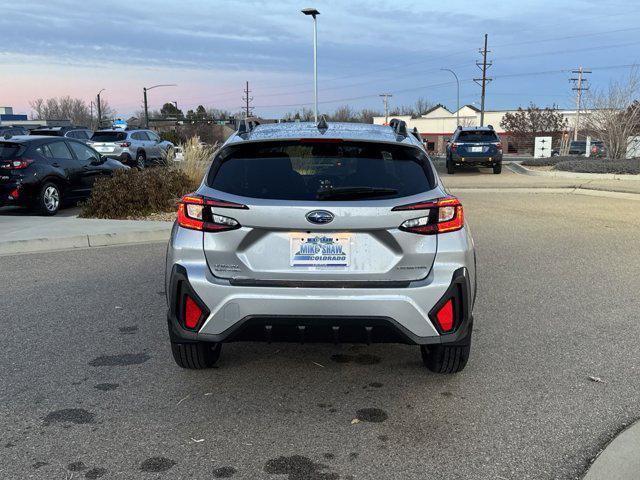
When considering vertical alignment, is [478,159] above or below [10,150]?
below

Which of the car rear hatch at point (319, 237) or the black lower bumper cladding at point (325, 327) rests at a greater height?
the car rear hatch at point (319, 237)

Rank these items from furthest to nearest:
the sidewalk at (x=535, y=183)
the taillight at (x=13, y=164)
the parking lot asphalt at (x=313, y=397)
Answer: the sidewalk at (x=535, y=183), the taillight at (x=13, y=164), the parking lot asphalt at (x=313, y=397)

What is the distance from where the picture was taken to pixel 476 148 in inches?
846

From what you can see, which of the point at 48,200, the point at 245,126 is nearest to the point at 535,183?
the point at 48,200

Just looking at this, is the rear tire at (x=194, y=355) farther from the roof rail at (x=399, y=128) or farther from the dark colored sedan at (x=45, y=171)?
the dark colored sedan at (x=45, y=171)

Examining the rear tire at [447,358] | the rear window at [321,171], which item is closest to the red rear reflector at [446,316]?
the rear tire at [447,358]

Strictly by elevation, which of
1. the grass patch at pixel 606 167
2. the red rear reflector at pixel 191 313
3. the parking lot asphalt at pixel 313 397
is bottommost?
the parking lot asphalt at pixel 313 397

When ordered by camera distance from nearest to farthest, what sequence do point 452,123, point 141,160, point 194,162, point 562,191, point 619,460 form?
point 619,460
point 194,162
point 562,191
point 141,160
point 452,123

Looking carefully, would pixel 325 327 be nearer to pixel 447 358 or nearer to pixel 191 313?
pixel 191 313

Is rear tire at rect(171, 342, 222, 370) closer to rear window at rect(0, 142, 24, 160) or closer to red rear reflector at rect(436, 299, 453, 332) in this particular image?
red rear reflector at rect(436, 299, 453, 332)

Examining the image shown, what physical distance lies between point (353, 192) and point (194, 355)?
1.63 m

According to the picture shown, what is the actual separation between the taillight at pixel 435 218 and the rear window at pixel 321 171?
13 cm

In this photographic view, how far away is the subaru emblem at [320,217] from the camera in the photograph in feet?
11.3

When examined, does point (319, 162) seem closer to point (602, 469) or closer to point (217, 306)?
point (217, 306)
